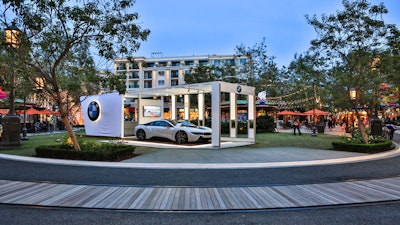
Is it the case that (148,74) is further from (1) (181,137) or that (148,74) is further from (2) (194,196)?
(2) (194,196)

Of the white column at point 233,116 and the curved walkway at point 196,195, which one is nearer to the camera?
the curved walkway at point 196,195

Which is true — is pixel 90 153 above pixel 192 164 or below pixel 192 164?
above

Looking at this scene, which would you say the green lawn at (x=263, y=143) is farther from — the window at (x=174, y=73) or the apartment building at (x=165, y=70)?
the window at (x=174, y=73)

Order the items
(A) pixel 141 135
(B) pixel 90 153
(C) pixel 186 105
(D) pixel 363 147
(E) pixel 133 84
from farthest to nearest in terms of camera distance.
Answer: (E) pixel 133 84 < (C) pixel 186 105 < (A) pixel 141 135 < (D) pixel 363 147 < (B) pixel 90 153

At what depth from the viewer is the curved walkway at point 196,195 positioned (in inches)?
195

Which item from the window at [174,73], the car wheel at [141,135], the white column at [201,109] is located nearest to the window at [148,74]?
the window at [174,73]

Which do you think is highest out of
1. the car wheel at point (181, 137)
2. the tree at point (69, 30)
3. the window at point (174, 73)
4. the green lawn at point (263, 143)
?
the window at point (174, 73)

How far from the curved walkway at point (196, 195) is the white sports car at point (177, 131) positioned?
9.33 m

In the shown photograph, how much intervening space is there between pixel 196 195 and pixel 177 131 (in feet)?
33.5

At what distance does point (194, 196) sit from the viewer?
18.0 feet

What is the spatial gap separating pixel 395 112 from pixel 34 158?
72.4 meters

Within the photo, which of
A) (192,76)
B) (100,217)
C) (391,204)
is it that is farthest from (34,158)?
(192,76)

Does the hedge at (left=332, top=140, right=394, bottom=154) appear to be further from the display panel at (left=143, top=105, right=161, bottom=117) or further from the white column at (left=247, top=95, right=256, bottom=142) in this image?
the display panel at (left=143, top=105, right=161, bottom=117)

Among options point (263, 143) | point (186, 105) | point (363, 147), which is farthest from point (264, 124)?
point (363, 147)
